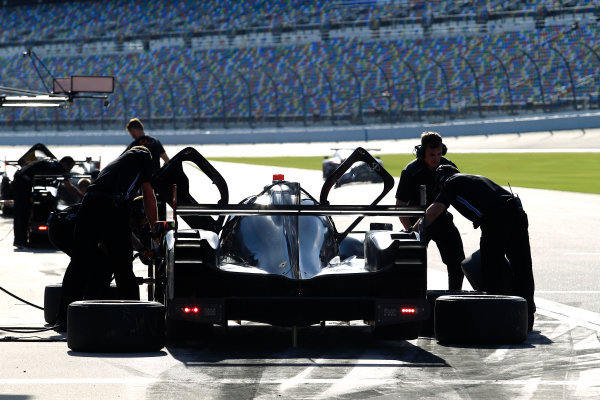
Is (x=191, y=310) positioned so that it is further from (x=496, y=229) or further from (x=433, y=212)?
(x=496, y=229)

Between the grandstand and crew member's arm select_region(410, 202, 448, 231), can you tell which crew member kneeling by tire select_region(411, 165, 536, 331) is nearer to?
crew member's arm select_region(410, 202, 448, 231)

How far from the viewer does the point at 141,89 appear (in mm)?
71750

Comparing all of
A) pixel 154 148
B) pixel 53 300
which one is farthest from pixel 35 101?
pixel 53 300

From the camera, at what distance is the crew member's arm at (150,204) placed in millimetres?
7641

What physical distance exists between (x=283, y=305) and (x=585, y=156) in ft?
133

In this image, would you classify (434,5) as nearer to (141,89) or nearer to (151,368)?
(141,89)

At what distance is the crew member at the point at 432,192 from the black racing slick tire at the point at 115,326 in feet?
8.54

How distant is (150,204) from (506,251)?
2583 millimetres

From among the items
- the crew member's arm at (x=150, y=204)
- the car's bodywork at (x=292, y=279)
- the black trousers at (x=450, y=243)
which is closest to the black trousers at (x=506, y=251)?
the car's bodywork at (x=292, y=279)

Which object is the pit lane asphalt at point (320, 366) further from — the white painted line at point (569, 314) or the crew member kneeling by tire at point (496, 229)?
the crew member kneeling by tire at point (496, 229)

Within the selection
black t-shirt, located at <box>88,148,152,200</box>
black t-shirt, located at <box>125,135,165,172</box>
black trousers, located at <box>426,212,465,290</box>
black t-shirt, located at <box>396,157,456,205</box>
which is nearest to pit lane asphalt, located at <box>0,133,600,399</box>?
black trousers, located at <box>426,212,465,290</box>

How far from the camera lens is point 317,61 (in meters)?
70.9

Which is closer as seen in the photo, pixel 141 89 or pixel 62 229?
pixel 62 229

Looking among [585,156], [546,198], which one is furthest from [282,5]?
[546,198]
